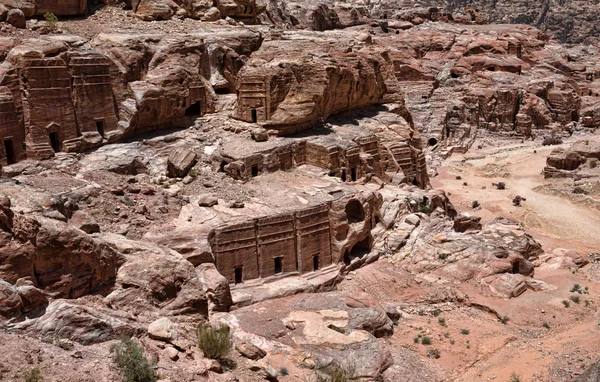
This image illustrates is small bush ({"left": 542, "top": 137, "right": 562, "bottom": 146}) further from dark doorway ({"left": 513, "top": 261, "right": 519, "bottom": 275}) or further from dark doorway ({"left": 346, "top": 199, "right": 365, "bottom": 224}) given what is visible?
dark doorway ({"left": 346, "top": 199, "right": 365, "bottom": 224})

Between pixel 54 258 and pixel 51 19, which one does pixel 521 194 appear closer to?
pixel 51 19

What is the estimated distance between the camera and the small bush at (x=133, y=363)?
1035 cm

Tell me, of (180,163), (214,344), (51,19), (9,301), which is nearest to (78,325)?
(9,301)

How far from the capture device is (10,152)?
72.2ft

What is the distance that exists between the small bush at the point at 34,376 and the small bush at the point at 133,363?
4.71 ft

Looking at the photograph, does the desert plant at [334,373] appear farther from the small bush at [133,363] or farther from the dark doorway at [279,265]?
the dark doorway at [279,265]

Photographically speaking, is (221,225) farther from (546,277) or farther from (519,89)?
(519,89)

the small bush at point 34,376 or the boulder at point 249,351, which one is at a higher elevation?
the small bush at point 34,376

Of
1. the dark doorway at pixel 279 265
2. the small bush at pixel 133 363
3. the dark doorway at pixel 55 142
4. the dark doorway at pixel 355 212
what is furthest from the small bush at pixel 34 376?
the dark doorway at pixel 355 212

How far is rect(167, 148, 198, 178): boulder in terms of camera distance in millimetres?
23984

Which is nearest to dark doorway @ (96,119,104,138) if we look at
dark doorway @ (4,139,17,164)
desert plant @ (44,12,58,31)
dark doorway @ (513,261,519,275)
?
dark doorway @ (4,139,17,164)

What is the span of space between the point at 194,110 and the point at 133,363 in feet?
66.0

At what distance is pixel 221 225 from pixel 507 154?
122ft

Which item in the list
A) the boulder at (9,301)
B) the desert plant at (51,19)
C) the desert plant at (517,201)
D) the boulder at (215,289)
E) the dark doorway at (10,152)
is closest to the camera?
the boulder at (9,301)
